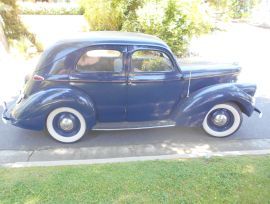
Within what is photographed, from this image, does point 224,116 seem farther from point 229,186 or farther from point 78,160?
point 78,160

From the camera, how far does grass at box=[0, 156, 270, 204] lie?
3160mm

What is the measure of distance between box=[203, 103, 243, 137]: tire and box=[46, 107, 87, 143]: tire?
206 cm

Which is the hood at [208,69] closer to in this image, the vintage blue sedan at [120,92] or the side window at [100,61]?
the vintage blue sedan at [120,92]

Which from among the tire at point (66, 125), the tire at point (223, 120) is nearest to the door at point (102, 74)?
the tire at point (66, 125)

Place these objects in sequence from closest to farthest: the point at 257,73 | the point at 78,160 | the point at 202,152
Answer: the point at 78,160 → the point at 202,152 → the point at 257,73

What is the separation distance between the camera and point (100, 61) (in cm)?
445

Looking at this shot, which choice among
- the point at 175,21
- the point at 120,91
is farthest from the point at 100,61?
the point at 175,21

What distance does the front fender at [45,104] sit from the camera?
428cm

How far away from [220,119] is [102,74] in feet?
6.90

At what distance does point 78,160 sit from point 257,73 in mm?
6859

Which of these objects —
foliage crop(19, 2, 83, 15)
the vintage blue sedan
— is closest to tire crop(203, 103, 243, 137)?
the vintage blue sedan

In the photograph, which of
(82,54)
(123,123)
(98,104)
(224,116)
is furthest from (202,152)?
(82,54)

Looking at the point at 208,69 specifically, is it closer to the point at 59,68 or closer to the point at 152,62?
the point at 152,62

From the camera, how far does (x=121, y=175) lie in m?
3.53
